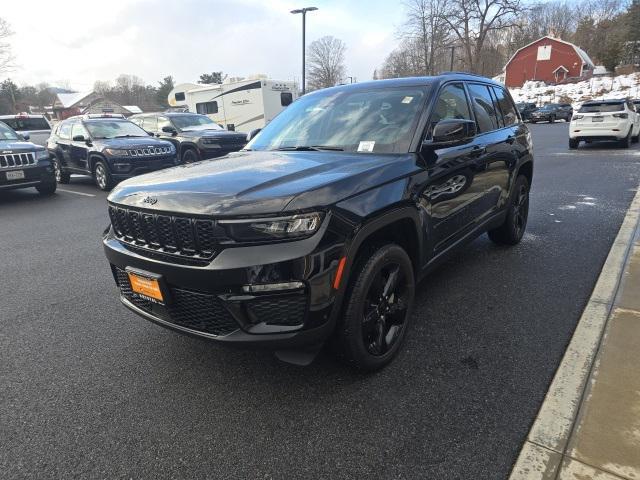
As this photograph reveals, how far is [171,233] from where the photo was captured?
2332mm

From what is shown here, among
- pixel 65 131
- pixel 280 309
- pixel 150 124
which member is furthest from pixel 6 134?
pixel 280 309

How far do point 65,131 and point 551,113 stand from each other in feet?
112

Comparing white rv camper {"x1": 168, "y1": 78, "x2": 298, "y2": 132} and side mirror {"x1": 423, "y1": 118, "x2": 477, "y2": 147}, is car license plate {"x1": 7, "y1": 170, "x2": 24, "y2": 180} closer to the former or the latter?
side mirror {"x1": 423, "y1": 118, "x2": 477, "y2": 147}

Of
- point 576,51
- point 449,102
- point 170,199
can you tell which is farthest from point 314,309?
point 576,51

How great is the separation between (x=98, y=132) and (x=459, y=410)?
10.8m

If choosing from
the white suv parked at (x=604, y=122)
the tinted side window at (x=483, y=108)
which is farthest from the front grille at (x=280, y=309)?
the white suv parked at (x=604, y=122)

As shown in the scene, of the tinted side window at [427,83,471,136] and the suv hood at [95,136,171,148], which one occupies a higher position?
the tinted side window at [427,83,471,136]

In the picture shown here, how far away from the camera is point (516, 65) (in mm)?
67562

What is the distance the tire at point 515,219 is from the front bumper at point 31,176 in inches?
353

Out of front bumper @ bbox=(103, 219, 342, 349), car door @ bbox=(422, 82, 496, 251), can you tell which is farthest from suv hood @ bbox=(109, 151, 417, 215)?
car door @ bbox=(422, 82, 496, 251)

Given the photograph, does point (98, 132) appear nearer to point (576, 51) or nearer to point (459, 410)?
point (459, 410)

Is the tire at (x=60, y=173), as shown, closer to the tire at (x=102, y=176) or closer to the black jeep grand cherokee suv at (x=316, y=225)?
the tire at (x=102, y=176)

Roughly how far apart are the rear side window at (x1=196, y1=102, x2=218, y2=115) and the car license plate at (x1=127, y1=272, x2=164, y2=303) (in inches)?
809

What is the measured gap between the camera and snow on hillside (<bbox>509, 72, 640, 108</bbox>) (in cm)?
4897
